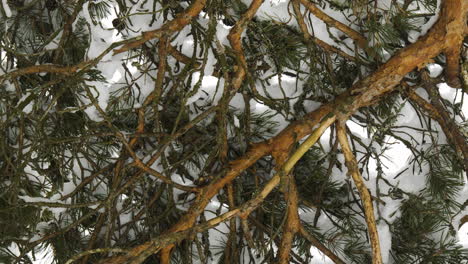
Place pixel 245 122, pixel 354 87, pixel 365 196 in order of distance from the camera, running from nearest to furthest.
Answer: pixel 365 196
pixel 354 87
pixel 245 122

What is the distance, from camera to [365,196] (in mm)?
1477

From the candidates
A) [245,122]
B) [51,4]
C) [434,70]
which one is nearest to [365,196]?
[245,122]

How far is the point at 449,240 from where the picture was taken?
6.30 feet

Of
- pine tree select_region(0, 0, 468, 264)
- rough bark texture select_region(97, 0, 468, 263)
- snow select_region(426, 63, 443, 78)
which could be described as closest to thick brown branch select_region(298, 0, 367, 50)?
pine tree select_region(0, 0, 468, 264)

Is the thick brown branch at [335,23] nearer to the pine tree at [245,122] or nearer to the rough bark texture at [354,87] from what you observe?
the pine tree at [245,122]

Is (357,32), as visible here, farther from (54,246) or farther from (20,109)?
(54,246)

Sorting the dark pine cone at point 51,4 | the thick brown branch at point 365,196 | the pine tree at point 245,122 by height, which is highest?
the dark pine cone at point 51,4

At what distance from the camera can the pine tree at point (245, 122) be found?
61.5 inches

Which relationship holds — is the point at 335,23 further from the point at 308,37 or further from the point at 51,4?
the point at 51,4

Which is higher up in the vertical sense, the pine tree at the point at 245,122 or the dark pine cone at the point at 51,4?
the dark pine cone at the point at 51,4

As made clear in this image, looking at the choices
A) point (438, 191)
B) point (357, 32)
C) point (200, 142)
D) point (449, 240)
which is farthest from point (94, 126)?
point (449, 240)

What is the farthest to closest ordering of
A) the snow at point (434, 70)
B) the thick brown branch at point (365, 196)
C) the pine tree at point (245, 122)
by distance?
the snow at point (434, 70) → the pine tree at point (245, 122) → the thick brown branch at point (365, 196)

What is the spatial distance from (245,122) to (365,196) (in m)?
0.47

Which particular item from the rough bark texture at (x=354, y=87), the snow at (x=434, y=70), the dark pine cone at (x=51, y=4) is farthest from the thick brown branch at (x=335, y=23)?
the dark pine cone at (x=51, y=4)
